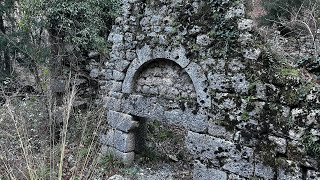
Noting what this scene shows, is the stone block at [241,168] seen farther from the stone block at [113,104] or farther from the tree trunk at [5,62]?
the tree trunk at [5,62]

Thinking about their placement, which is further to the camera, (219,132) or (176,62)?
(176,62)

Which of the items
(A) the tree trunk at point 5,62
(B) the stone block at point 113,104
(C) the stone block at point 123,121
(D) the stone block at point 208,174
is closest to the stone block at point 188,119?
(D) the stone block at point 208,174

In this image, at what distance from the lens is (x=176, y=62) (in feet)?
16.6

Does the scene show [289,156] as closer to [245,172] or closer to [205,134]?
[245,172]

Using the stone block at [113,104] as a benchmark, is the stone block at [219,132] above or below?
below

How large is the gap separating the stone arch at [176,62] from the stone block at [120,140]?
0.85 meters

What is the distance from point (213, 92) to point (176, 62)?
2.80 ft

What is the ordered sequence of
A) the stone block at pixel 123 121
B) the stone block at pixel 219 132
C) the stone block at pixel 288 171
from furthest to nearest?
the stone block at pixel 123 121 < the stone block at pixel 219 132 < the stone block at pixel 288 171

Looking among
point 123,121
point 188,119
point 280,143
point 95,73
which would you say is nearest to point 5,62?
point 95,73

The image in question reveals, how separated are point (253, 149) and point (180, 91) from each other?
156 cm

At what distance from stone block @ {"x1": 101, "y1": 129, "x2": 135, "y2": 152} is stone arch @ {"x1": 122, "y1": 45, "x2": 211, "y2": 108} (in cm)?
85

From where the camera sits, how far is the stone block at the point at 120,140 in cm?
594

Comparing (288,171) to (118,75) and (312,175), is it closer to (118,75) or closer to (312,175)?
(312,175)

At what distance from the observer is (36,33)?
795 centimetres
